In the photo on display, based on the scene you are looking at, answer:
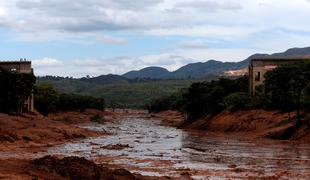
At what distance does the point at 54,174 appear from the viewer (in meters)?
23.6

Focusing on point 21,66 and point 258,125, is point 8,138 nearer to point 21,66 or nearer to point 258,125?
point 258,125

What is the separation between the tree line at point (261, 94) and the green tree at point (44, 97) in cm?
3082

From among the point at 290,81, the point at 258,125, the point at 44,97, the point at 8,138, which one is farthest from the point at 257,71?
the point at 8,138

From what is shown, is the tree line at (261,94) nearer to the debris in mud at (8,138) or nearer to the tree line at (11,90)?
the debris in mud at (8,138)

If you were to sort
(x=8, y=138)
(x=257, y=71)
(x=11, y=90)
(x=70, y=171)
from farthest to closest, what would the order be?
(x=257, y=71) < (x=11, y=90) < (x=8, y=138) < (x=70, y=171)

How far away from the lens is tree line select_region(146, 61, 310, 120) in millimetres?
65875

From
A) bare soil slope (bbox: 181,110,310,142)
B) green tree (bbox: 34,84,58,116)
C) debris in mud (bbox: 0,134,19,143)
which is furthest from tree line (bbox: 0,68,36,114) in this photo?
debris in mud (bbox: 0,134,19,143)

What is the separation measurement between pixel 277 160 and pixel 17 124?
4017cm

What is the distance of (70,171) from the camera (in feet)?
78.5

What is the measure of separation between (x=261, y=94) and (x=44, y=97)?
53957mm

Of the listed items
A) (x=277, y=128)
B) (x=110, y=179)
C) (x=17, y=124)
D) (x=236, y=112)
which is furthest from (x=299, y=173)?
(x=236, y=112)

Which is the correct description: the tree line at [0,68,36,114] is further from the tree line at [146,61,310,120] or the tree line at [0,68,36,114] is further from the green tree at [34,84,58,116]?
the tree line at [146,61,310,120]

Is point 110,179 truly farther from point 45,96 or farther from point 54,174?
point 45,96

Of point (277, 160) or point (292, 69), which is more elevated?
point (292, 69)
